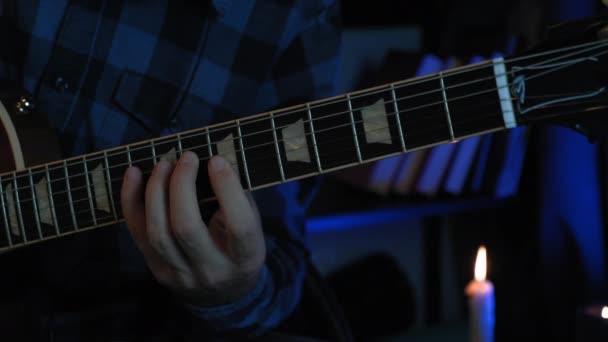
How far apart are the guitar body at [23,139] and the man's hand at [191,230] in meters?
0.17

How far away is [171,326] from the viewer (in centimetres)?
73

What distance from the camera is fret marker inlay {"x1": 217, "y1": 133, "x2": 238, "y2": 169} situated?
60 centimetres

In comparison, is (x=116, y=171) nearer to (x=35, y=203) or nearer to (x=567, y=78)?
(x=35, y=203)

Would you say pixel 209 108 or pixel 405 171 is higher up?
pixel 209 108

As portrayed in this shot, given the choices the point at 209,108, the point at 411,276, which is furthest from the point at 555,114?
the point at 411,276

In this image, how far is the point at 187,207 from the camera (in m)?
0.57

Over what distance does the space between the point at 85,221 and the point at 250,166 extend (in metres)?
0.21

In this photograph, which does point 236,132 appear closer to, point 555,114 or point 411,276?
point 555,114

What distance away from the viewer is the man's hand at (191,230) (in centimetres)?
57

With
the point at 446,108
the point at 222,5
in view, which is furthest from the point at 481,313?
the point at 222,5

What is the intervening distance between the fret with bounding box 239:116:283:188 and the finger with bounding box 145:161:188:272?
0.28ft

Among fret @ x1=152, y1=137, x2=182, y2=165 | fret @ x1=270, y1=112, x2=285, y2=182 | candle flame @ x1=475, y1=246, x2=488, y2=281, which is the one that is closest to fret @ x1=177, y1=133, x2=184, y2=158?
fret @ x1=152, y1=137, x2=182, y2=165

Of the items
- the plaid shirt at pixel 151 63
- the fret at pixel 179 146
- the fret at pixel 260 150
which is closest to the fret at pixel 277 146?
the fret at pixel 260 150

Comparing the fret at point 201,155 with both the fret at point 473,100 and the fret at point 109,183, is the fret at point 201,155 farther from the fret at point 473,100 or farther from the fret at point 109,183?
the fret at point 473,100
